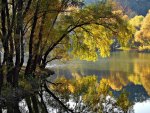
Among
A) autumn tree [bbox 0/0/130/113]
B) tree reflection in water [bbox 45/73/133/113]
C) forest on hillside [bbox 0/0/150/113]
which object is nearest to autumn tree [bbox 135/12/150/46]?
forest on hillside [bbox 0/0/150/113]

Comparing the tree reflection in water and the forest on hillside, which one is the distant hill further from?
the tree reflection in water

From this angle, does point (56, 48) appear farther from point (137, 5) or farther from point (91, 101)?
point (137, 5)

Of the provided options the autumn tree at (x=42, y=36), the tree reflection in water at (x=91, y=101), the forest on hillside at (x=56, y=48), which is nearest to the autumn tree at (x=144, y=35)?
the forest on hillside at (x=56, y=48)

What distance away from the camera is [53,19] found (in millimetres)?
28000

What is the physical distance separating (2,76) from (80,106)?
168 inches

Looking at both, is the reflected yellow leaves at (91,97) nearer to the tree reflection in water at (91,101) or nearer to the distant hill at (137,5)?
the tree reflection in water at (91,101)

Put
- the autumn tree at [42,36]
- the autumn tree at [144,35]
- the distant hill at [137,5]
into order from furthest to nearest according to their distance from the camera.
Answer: the distant hill at [137,5] < the autumn tree at [144,35] < the autumn tree at [42,36]

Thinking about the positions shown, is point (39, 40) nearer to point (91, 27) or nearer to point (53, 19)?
point (53, 19)

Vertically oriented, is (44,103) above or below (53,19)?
below

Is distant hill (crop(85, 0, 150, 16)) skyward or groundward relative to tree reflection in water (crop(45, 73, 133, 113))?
skyward

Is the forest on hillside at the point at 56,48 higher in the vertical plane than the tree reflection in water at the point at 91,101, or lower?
higher

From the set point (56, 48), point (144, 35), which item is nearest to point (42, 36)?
point (56, 48)

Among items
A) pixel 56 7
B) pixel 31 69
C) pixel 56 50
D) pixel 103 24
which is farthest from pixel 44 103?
pixel 56 50

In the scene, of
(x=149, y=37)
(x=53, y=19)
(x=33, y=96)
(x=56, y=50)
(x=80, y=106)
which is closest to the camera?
(x=80, y=106)
